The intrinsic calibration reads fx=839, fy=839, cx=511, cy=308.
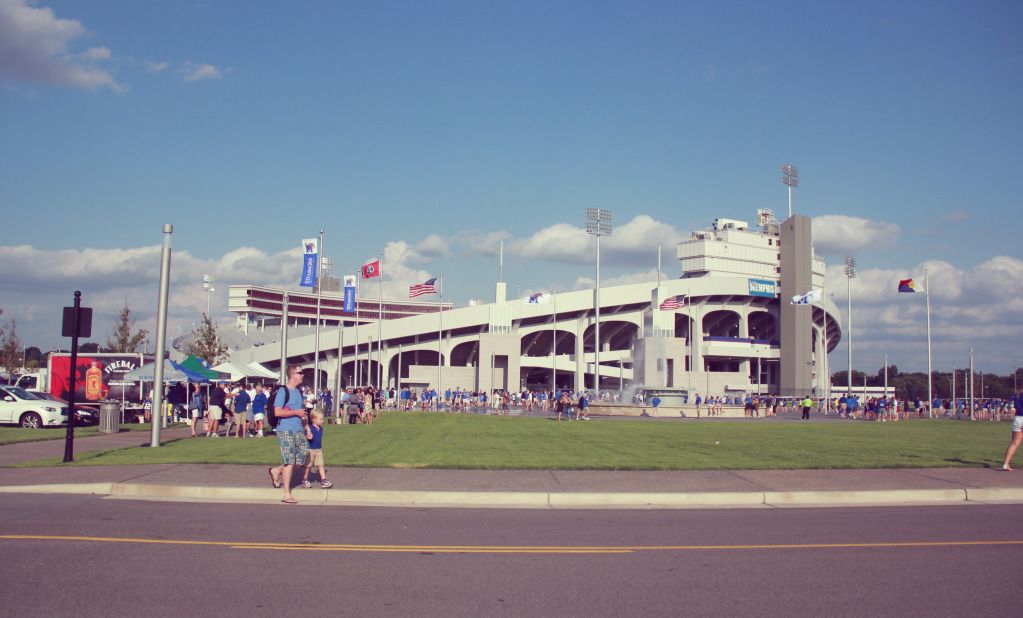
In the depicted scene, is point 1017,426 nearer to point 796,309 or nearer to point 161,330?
point 161,330

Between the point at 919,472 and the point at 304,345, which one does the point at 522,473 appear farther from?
the point at 304,345

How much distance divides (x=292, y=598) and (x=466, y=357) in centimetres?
10105

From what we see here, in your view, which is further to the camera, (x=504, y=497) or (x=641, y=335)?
(x=641, y=335)

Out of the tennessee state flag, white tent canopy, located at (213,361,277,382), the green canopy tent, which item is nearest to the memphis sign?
the tennessee state flag

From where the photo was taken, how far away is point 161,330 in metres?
20.8

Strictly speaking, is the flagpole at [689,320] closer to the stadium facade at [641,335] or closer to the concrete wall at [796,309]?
the stadium facade at [641,335]

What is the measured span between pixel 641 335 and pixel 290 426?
78.6 meters

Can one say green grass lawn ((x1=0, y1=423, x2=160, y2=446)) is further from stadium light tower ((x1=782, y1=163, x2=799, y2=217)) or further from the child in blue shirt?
stadium light tower ((x1=782, y1=163, x2=799, y2=217))

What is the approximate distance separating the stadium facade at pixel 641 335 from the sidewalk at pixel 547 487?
59365 millimetres

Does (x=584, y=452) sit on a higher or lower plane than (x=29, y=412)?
lower

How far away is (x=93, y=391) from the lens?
115 ft

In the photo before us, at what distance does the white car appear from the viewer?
1117 inches

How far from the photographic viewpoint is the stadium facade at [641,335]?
296ft

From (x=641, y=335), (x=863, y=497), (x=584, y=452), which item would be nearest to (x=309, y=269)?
(x=584, y=452)
